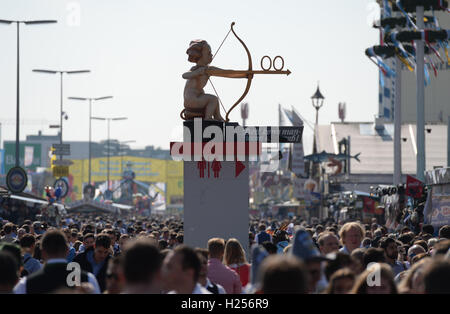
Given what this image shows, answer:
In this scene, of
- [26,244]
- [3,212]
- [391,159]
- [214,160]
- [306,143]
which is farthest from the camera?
[306,143]

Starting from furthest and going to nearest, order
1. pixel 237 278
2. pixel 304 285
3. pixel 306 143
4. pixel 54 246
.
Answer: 1. pixel 306 143
2. pixel 237 278
3. pixel 54 246
4. pixel 304 285

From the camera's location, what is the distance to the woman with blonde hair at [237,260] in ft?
34.9

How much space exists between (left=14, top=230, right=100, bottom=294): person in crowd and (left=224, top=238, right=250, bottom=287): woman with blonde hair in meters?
2.44

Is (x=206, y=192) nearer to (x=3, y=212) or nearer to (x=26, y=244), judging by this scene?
(x=26, y=244)

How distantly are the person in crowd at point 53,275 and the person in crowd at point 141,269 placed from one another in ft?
4.44

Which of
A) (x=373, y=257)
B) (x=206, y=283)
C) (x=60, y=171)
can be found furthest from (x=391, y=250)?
(x=60, y=171)

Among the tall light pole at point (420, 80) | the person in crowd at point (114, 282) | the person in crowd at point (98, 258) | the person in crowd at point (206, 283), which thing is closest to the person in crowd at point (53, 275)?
the person in crowd at point (114, 282)

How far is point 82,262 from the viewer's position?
38.3 feet

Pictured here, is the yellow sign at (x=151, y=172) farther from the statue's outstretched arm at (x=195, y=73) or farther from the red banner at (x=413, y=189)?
the statue's outstretched arm at (x=195, y=73)

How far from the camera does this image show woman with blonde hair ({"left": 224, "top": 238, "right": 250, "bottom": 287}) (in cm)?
1064

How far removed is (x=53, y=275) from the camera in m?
7.88

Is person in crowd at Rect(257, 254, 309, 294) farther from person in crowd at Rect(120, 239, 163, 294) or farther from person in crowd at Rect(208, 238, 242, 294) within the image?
person in crowd at Rect(208, 238, 242, 294)

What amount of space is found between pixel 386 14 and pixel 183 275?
35624 mm
